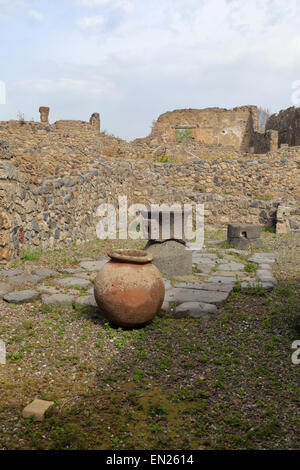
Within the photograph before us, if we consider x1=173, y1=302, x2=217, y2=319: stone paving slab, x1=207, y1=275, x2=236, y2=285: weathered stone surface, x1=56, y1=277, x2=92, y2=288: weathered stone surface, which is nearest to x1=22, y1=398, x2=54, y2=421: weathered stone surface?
x1=173, y1=302, x2=217, y2=319: stone paving slab

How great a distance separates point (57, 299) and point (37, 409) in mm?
2248

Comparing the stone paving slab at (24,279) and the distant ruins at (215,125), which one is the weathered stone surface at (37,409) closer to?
the stone paving slab at (24,279)

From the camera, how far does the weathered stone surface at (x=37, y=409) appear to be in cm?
239

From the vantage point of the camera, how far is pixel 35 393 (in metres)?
2.72

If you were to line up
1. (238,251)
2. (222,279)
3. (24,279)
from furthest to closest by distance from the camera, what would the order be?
(238,251) < (222,279) < (24,279)

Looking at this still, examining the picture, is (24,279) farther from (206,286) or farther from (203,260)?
(203,260)

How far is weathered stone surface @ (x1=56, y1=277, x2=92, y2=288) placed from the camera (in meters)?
5.32

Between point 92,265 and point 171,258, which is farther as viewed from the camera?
point 92,265

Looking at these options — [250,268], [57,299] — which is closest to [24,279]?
[57,299]

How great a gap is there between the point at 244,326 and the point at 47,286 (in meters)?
2.70

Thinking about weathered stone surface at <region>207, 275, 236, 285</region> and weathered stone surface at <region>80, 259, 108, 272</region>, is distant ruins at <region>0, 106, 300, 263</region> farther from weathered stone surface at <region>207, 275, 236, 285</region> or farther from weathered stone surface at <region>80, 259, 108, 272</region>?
weathered stone surface at <region>207, 275, 236, 285</region>

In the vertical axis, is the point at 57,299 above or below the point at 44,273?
below

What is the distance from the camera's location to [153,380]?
9.74ft
